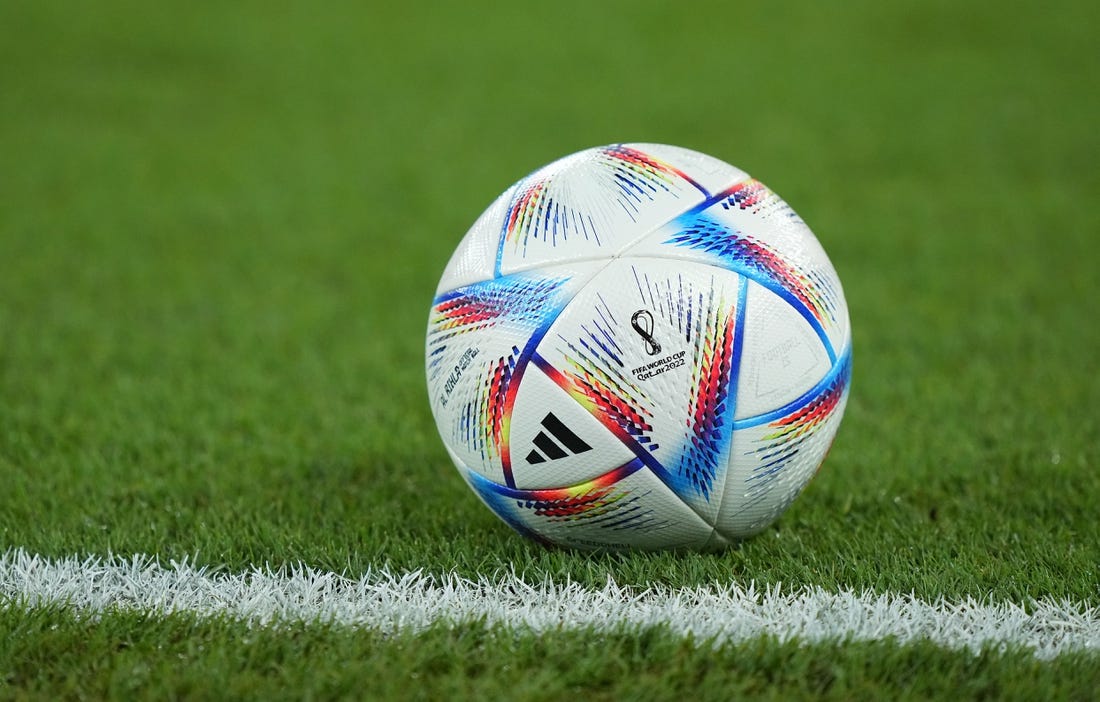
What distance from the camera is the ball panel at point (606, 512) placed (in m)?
3.10

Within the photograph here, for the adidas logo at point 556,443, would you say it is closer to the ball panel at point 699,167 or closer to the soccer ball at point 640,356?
the soccer ball at point 640,356

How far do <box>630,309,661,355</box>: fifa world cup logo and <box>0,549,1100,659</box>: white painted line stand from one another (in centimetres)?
67

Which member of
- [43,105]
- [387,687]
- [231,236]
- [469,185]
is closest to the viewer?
[387,687]

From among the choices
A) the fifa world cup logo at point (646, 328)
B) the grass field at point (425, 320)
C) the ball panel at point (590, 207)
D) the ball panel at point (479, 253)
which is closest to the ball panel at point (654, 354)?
the fifa world cup logo at point (646, 328)

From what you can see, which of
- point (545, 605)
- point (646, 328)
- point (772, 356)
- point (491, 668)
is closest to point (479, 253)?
point (646, 328)

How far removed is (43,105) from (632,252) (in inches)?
412

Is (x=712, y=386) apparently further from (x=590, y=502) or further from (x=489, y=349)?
(x=489, y=349)

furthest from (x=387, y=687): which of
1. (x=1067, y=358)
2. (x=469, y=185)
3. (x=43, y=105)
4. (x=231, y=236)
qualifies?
(x=43, y=105)

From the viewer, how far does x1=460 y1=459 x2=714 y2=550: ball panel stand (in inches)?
122

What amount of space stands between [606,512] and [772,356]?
2.01 ft

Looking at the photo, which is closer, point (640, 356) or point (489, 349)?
point (640, 356)

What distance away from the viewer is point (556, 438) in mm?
3068

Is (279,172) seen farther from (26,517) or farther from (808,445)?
(808,445)

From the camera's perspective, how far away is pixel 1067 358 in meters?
5.37
